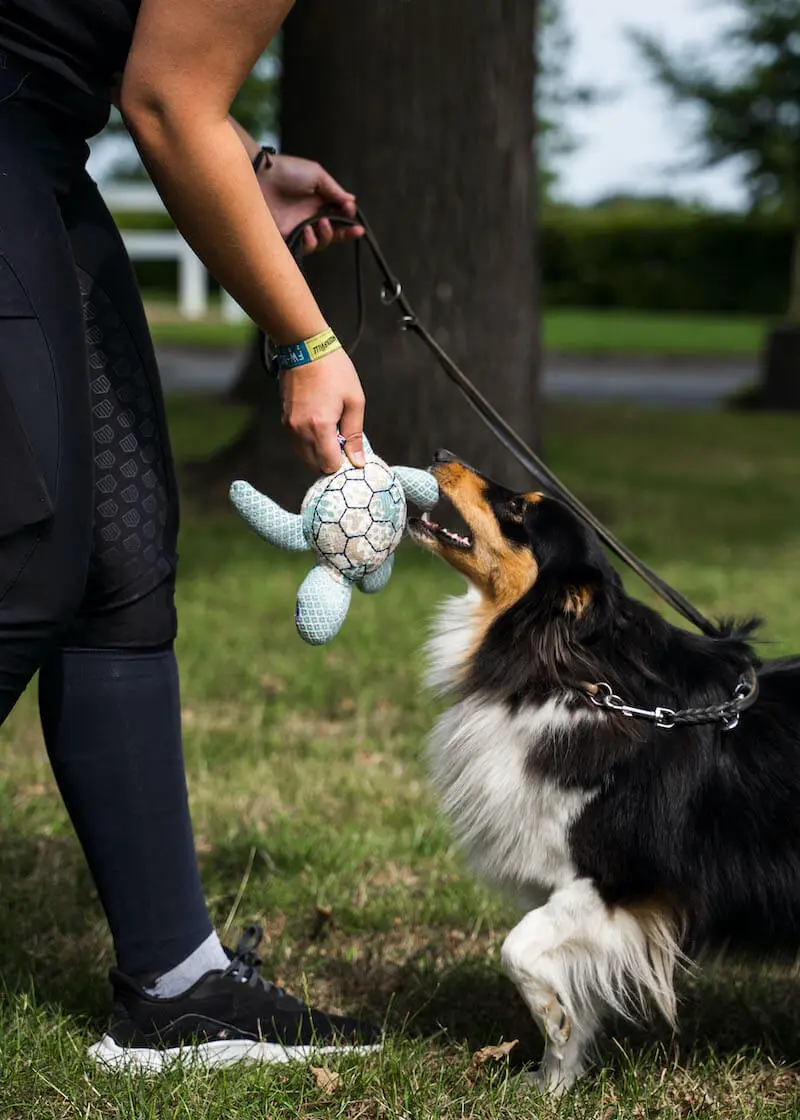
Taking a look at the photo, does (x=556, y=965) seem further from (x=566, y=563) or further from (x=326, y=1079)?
(x=566, y=563)

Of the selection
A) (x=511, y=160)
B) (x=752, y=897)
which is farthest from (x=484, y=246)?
(x=752, y=897)

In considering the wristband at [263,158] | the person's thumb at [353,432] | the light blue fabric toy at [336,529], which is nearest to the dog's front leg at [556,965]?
the light blue fabric toy at [336,529]

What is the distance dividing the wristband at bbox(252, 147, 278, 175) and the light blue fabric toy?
28.9 inches

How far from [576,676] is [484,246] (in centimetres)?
541

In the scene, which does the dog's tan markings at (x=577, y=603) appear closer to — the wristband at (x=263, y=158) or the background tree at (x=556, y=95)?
the wristband at (x=263, y=158)

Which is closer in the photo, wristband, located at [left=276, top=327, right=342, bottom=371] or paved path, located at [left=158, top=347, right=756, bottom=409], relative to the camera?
wristband, located at [left=276, top=327, right=342, bottom=371]

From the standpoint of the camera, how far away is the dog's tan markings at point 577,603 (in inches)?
104

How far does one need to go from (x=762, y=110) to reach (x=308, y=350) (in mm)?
18504

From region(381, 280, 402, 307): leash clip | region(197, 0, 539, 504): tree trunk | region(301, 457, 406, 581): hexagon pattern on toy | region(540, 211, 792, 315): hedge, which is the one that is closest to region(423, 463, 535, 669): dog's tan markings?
region(381, 280, 402, 307): leash clip

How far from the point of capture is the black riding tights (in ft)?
6.51

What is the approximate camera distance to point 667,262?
36906 mm

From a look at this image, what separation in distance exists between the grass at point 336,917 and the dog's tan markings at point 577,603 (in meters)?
0.69

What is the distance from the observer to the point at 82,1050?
2564mm

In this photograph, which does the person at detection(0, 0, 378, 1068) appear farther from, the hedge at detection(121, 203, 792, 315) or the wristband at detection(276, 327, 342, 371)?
the hedge at detection(121, 203, 792, 315)
